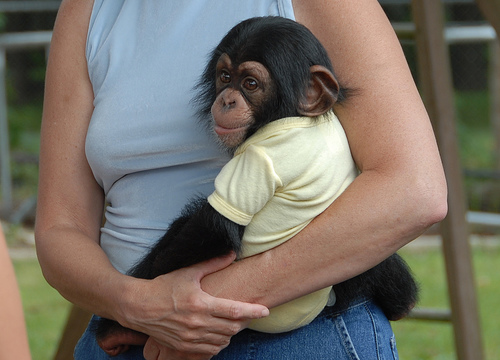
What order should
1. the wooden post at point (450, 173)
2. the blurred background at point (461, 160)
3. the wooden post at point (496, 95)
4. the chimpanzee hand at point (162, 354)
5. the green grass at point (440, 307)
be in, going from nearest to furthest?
the chimpanzee hand at point (162, 354) < the wooden post at point (450, 173) < the green grass at point (440, 307) < the blurred background at point (461, 160) < the wooden post at point (496, 95)

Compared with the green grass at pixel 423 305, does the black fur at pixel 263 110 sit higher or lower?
higher

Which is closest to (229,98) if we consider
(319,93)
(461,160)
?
(319,93)

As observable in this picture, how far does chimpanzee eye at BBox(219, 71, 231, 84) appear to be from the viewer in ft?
4.96

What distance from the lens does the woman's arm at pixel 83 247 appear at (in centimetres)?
145

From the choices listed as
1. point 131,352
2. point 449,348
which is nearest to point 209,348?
point 131,352

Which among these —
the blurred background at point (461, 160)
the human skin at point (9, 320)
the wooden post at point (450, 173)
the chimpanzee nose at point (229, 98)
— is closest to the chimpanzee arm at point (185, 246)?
the chimpanzee nose at point (229, 98)

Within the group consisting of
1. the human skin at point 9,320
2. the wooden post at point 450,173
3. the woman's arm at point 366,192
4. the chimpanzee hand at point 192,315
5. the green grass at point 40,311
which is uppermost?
the human skin at point 9,320

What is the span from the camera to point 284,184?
1.40 m

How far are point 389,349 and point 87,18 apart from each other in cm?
109

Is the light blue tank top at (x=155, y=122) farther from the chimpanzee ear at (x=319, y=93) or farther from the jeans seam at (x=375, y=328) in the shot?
the jeans seam at (x=375, y=328)

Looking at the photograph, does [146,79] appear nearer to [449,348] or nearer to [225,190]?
[225,190]

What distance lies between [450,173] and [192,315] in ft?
4.78

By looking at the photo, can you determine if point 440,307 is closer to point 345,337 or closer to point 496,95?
point 345,337

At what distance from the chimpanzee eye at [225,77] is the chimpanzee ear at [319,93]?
16cm
